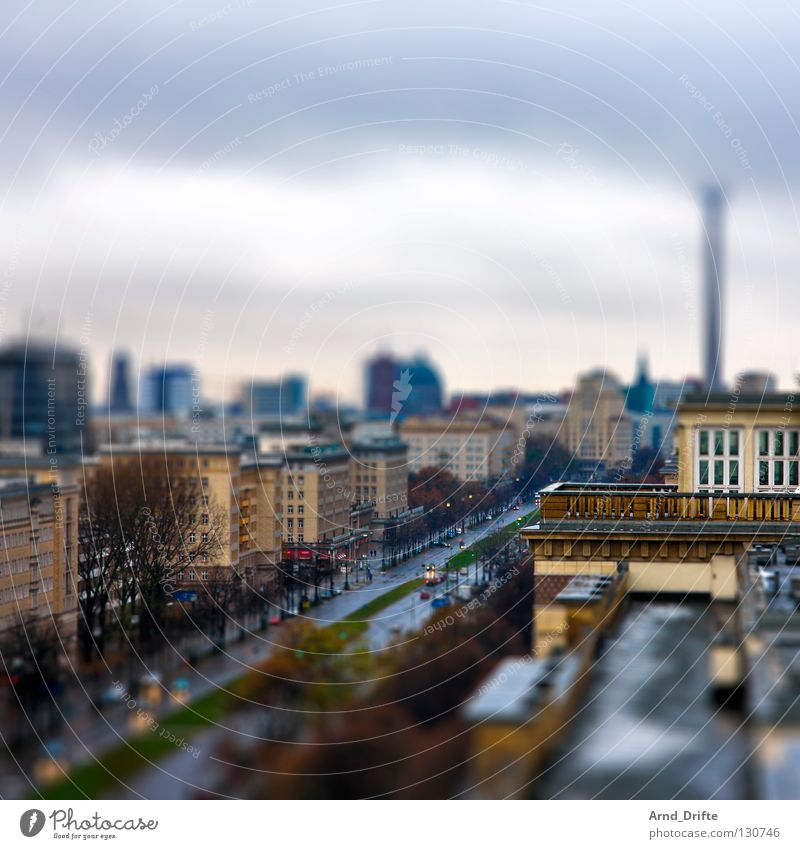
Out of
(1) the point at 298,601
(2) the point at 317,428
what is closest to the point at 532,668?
(1) the point at 298,601

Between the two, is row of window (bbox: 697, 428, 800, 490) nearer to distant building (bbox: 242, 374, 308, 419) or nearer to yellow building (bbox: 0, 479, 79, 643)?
distant building (bbox: 242, 374, 308, 419)

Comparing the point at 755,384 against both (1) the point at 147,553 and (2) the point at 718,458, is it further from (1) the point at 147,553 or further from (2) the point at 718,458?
(1) the point at 147,553

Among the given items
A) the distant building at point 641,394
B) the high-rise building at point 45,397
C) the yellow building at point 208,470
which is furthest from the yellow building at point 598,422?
the high-rise building at point 45,397

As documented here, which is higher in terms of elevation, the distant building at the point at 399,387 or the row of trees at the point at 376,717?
the distant building at the point at 399,387

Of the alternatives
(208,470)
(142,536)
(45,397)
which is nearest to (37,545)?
(142,536)

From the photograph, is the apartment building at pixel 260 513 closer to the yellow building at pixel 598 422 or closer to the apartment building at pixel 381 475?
the apartment building at pixel 381 475
